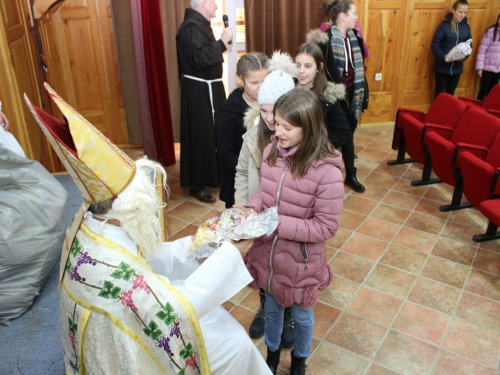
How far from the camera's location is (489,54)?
592 centimetres

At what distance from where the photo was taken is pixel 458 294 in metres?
2.92

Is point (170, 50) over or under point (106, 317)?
over

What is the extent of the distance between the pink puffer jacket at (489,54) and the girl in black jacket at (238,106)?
4.54 meters

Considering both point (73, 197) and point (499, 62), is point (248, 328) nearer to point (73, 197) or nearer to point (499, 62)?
point (73, 197)

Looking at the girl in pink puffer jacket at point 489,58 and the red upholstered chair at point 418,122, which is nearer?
the red upholstered chair at point 418,122

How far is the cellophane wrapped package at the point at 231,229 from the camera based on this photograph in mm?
1762

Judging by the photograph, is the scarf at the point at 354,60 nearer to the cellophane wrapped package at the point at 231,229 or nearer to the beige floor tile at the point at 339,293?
the beige floor tile at the point at 339,293

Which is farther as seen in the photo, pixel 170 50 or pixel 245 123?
pixel 170 50

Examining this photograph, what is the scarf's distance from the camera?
4070 mm

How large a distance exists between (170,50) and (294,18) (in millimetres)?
1344

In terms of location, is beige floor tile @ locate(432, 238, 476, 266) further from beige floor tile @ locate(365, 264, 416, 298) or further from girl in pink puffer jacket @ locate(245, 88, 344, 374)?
girl in pink puffer jacket @ locate(245, 88, 344, 374)

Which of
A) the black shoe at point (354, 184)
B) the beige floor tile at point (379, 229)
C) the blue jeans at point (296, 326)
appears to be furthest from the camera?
the black shoe at point (354, 184)

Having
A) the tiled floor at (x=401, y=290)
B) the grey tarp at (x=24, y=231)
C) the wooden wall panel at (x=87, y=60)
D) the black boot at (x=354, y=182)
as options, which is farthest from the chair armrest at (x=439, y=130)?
the wooden wall panel at (x=87, y=60)

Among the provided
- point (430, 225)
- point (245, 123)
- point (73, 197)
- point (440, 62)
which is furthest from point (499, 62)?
point (73, 197)
